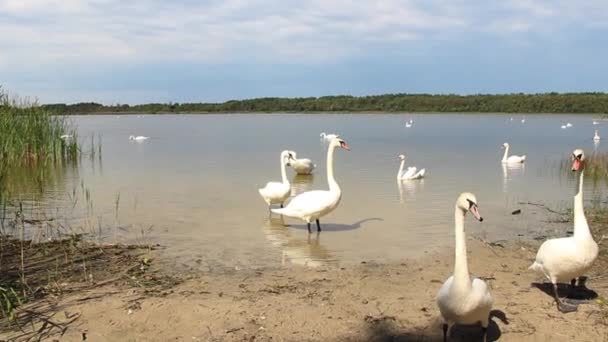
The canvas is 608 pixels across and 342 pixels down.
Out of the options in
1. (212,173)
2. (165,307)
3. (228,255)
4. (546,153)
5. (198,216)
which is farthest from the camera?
(546,153)

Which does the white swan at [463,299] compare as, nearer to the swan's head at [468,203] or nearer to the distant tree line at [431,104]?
the swan's head at [468,203]

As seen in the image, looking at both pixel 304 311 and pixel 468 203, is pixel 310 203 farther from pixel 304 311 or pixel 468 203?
pixel 468 203

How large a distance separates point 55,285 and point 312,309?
8.95 feet

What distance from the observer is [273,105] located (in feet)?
359

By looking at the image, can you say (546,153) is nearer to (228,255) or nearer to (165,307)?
(228,255)

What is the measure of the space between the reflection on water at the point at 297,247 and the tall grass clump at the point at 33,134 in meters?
10.5

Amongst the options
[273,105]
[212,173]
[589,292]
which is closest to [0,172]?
[589,292]

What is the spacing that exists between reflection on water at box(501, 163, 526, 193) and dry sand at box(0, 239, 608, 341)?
10617mm

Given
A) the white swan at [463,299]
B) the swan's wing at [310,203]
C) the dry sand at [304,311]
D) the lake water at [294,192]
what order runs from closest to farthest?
the white swan at [463,299] → the dry sand at [304,311] → the lake water at [294,192] → the swan's wing at [310,203]

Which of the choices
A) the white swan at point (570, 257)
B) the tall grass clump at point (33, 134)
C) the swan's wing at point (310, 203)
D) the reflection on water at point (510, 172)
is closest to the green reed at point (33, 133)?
the tall grass clump at point (33, 134)

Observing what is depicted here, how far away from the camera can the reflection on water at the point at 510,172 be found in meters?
18.3

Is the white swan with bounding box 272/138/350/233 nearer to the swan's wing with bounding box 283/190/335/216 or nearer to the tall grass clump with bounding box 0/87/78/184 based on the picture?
the swan's wing with bounding box 283/190/335/216

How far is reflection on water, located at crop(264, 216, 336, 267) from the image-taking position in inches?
354

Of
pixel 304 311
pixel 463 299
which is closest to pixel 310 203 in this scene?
Result: pixel 304 311
